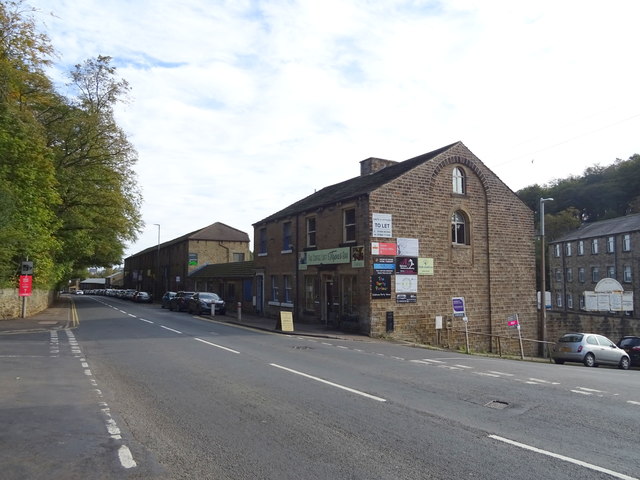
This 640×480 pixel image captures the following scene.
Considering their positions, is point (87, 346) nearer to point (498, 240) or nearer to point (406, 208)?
point (406, 208)

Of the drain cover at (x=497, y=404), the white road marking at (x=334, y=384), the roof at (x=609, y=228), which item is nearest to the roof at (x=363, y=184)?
the white road marking at (x=334, y=384)

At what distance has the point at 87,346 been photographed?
15.9 m

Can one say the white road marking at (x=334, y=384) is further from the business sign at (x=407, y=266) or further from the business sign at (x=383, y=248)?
the business sign at (x=407, y=266)

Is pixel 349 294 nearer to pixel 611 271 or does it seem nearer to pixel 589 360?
pixel 589 360

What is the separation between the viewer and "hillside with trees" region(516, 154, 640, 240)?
7300cm

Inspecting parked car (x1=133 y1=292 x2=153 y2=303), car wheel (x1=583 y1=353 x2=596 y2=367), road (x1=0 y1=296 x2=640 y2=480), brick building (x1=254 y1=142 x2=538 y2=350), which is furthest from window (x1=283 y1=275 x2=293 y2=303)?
parked car (x1=133 y1=292 x2=153 y2=303)

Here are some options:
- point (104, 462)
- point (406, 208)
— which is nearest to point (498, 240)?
point (406, 208)

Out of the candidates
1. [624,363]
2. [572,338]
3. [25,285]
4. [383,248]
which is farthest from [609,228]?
[25,285]

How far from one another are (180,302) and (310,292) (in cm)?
1527

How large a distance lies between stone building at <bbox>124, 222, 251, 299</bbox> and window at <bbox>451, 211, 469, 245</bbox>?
36968mm

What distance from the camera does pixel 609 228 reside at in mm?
55594

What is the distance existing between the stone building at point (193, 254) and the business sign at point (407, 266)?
123ft

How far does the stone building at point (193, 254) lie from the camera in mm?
58688

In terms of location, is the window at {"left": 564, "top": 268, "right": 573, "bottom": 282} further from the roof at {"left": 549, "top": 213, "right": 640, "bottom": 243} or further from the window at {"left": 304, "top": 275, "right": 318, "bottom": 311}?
the window at {"left": 304, "top": 275, "right": 318, "bottom": 311}
